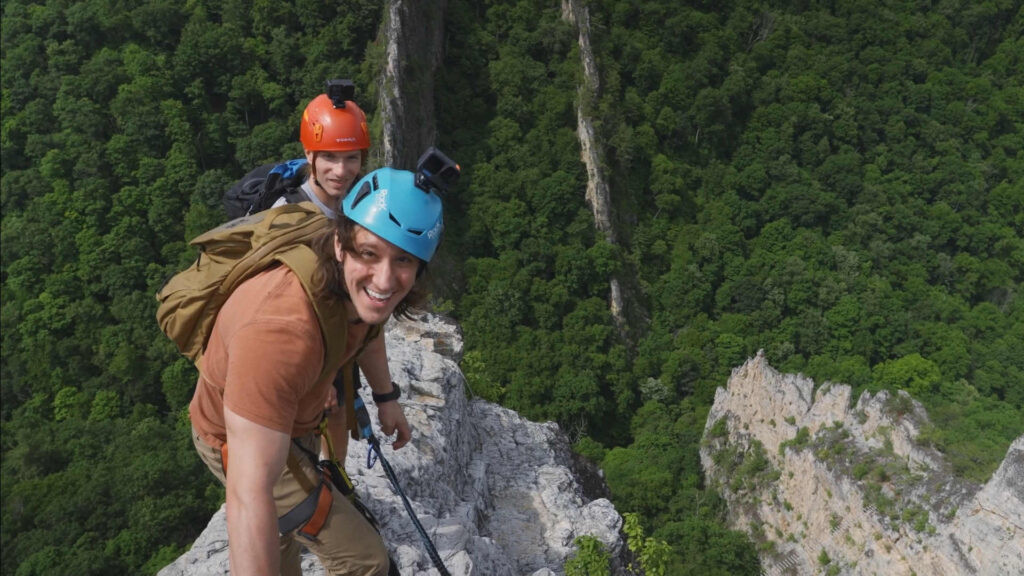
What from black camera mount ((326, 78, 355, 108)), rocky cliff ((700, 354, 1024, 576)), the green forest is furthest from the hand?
rocky cliff ((700, 354, 1024, 576))

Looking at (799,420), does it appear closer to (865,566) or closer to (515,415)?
(865,566)

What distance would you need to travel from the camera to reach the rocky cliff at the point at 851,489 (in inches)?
672

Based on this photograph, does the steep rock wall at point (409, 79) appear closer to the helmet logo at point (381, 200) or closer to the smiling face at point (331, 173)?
the smiling face at point (331, 173)

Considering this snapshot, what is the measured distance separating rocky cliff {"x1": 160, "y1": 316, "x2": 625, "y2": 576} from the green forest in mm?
11346

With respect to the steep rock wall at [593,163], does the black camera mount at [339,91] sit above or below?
above

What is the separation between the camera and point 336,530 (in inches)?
147

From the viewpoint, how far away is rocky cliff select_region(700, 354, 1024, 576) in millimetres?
17078

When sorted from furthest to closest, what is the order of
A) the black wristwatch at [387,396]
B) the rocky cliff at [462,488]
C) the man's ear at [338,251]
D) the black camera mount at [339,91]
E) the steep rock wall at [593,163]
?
the steep rock wall at [593,163] → the rocky cliff at [462,488] → the black camera mount at [339,91] → the black wristwatch at [387,396] → the man's ear at [338,251]

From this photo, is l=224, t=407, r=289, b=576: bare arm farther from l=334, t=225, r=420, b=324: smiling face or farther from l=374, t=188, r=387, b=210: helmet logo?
l=374, t=188, r=387, b=210: helmet logo

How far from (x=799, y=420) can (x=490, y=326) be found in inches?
605

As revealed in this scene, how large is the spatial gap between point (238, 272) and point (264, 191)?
2.47 m

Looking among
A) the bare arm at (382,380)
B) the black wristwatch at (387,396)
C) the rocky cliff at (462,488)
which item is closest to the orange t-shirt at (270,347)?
the bare arm at (382,380)

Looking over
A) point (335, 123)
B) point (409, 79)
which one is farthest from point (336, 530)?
point (409, 79)

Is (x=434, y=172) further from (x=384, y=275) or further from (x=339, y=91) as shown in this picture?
(x=339, y=91)
